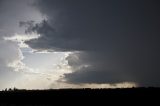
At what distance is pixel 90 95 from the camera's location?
Result: 134 feet

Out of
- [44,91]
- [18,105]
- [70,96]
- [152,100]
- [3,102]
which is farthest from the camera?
[3,102]

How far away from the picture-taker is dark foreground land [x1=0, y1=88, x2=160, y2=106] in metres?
37.8

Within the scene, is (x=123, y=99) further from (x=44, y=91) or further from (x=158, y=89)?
(x=44, y=91)

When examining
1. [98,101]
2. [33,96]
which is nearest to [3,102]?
[33,96]

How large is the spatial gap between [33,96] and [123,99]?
14469 mm

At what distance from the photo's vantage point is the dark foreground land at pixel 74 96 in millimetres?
37844

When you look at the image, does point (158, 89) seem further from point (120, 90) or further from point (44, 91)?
point (44, 91)

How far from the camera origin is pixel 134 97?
1481 inches

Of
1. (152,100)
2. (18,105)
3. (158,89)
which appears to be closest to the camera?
(152,100)

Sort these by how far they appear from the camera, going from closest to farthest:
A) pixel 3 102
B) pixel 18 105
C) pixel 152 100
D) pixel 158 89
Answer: pixel 152 100, pixel 158 89, pixel 18 105, pixel 3 102

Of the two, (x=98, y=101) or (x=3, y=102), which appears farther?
(x=3, y=102)

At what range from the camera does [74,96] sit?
43.0m

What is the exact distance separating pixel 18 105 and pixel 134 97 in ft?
62.7

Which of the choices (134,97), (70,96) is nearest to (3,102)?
(70,96)
